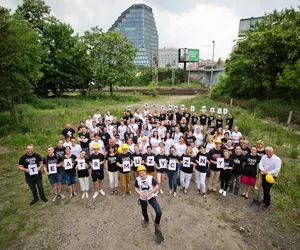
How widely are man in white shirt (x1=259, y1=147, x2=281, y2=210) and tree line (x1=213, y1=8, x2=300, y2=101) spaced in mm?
12715

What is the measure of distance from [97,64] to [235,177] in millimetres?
28727

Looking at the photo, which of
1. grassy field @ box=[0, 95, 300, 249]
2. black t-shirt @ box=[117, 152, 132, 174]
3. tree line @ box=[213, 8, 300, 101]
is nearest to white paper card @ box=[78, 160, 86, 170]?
black t-shirt @ box=[117, 152, 132, 174]

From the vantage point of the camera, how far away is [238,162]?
21.3ft

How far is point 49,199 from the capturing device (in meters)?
6.72

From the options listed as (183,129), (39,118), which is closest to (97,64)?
(39,118)

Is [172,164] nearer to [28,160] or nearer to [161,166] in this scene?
[161,166]

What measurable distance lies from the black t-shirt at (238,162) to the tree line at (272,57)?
12917 mm

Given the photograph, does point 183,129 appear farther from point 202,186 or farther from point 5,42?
point 5,42

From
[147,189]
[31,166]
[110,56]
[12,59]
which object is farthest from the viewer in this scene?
[110,56]

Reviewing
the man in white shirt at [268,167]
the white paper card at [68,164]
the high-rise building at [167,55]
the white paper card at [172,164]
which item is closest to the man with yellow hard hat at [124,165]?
the white paper card at [172,164]

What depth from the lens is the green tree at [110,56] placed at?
29.2 m

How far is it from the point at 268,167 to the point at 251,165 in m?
0.51

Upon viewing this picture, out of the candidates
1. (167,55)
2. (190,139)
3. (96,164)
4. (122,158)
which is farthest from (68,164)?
(167,55)

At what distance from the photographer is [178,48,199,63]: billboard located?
186 ft
